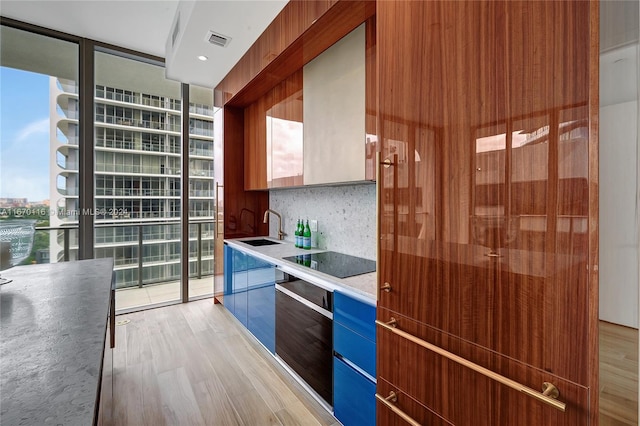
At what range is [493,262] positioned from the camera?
0.89 metres

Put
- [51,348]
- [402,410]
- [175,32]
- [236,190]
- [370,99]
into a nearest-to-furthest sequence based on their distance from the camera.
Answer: [51,348], [402,410], [370,99], [175,32], [236,190]

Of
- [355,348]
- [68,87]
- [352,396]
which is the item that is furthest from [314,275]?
[68,87]

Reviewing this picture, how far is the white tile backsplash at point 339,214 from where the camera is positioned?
7.23 feet

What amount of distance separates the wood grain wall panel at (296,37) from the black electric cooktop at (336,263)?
1462mm

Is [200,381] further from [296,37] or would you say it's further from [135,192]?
[296,37]

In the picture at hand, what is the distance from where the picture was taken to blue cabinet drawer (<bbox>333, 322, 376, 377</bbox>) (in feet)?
4.57

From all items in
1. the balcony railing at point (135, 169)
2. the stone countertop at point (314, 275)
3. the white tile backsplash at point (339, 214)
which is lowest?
the stone countertop at point (314, 275)

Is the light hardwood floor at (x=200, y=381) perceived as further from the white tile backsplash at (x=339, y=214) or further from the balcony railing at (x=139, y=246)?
the white tile backsplash at (x=339, y=214)

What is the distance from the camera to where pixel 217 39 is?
2439 millimetres

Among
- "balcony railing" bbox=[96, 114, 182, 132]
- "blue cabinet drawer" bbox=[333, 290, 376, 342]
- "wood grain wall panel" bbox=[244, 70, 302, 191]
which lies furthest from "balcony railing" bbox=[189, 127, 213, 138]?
"blue cabinet drawer" bbox=[333, 290, 376, 342]

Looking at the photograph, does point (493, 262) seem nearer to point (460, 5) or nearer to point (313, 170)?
point (460, 5)

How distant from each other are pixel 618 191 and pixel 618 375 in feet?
1.41

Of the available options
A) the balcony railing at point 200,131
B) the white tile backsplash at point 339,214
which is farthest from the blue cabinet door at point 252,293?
the balcony railing at point 200,131

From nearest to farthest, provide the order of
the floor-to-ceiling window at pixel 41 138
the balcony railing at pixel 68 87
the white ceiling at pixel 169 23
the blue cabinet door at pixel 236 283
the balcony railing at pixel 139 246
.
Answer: the white ceiling at pixel 169 23, the floor-to-ceiling window at pixel 41 138, the blue cabinet door at pixel 236 283, the balcony railing at pixel 68 87, the balcony railing at pixel 139 246
